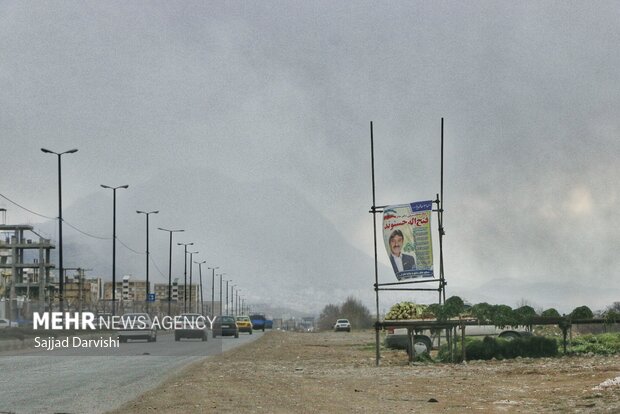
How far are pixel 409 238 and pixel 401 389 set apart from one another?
10.4 m

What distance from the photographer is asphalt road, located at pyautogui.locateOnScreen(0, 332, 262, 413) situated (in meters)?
19.3

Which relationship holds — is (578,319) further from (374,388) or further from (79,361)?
(79,361)

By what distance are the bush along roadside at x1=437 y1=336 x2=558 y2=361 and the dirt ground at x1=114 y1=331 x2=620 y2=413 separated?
1.06 m

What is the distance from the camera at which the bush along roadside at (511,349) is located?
30.8m

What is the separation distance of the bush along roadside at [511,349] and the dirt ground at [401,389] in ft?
3.49

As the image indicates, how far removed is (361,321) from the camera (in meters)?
176

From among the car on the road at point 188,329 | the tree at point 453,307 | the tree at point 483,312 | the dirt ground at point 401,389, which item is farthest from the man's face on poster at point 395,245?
the car on the road at point 188,329

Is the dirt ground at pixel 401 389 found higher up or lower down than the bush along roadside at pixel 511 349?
lower down

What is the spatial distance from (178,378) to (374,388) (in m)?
7.02

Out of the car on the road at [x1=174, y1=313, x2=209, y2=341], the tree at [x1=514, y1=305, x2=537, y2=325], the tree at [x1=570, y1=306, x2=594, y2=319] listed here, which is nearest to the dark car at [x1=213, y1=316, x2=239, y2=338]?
the car on the road at [x1=174, y1=313, x2=209, y2=341]

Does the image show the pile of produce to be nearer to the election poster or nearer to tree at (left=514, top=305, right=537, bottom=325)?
the election poster

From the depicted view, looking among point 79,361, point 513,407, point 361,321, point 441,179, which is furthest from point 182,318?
point 361,321

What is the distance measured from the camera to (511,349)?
30.8m
